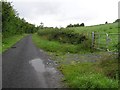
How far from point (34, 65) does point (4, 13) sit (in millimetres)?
24159

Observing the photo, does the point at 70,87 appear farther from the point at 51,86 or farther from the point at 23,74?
the point at 23,74

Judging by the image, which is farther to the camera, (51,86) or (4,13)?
(4,13)

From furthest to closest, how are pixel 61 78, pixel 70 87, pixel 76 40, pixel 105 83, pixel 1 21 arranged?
1. pixel 1 21
2. pixel 76 40
3. pixel 61 78
4. pixel 70 87
5. pixel 105 83

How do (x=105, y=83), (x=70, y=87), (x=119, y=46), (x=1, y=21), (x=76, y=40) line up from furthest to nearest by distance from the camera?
(x=1, y=21), (x=76, y=40), (x=119, y=46), (x=70, y=87), (x=105, y=83)

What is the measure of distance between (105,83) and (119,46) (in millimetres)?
4045

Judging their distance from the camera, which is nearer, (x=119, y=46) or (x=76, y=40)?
(x=119, y=46)

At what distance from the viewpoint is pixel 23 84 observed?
36.8 feet

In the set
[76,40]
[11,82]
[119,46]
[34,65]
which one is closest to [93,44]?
[76,40]

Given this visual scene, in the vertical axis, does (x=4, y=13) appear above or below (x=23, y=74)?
above

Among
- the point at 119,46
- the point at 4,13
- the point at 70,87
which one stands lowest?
the point at 70,87

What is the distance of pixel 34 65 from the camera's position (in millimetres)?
16422

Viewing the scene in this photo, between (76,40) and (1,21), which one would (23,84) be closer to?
(76,40)

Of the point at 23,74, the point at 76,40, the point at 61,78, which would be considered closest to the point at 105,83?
the point at 61,78

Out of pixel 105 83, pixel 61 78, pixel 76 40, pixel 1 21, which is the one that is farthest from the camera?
pixel 1 21
